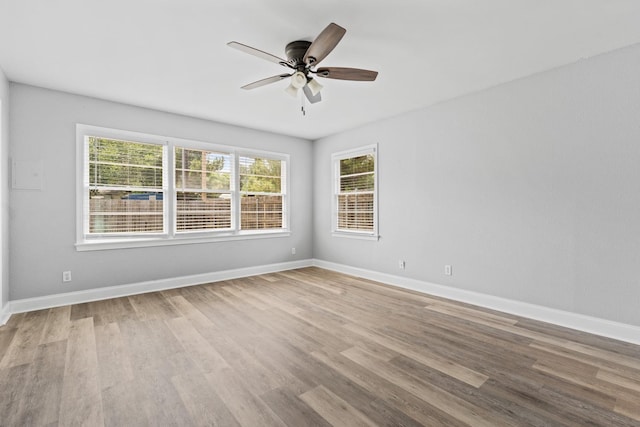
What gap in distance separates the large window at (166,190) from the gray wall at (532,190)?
2490mm

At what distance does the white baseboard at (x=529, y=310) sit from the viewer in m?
2.74

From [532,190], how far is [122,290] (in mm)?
5313

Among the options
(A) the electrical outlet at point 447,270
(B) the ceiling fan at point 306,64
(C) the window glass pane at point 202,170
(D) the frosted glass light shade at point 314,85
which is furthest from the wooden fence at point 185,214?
(A) the electrical outlet at point 447,270

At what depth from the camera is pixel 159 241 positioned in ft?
14.5

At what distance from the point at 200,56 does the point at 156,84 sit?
0.96 meters

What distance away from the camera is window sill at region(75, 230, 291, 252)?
3893 mm

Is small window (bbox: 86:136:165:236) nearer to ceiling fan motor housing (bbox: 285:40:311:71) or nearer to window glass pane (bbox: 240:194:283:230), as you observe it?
window glass pane (bbox: 240:194:283:230)

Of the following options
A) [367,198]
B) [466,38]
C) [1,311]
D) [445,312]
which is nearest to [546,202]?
[445,312]

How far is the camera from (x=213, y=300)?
3949 millimetres

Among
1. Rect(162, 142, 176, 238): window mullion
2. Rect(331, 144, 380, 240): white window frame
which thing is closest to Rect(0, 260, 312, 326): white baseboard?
Rect(162, 142, 176, 238): window mullion

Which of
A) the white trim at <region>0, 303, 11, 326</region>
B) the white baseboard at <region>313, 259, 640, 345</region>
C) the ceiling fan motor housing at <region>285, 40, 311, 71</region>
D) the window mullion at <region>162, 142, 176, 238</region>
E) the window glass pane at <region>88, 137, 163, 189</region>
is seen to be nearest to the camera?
the ceiling fan motor housing at <region>285, 40, 311, 71</region>

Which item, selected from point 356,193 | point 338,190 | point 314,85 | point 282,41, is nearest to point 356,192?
point 356,193

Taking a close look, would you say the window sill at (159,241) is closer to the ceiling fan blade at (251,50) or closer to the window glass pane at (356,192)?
the window glass pane at (356,192)

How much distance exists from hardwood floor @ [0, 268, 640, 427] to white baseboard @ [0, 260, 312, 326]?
0.16 m
